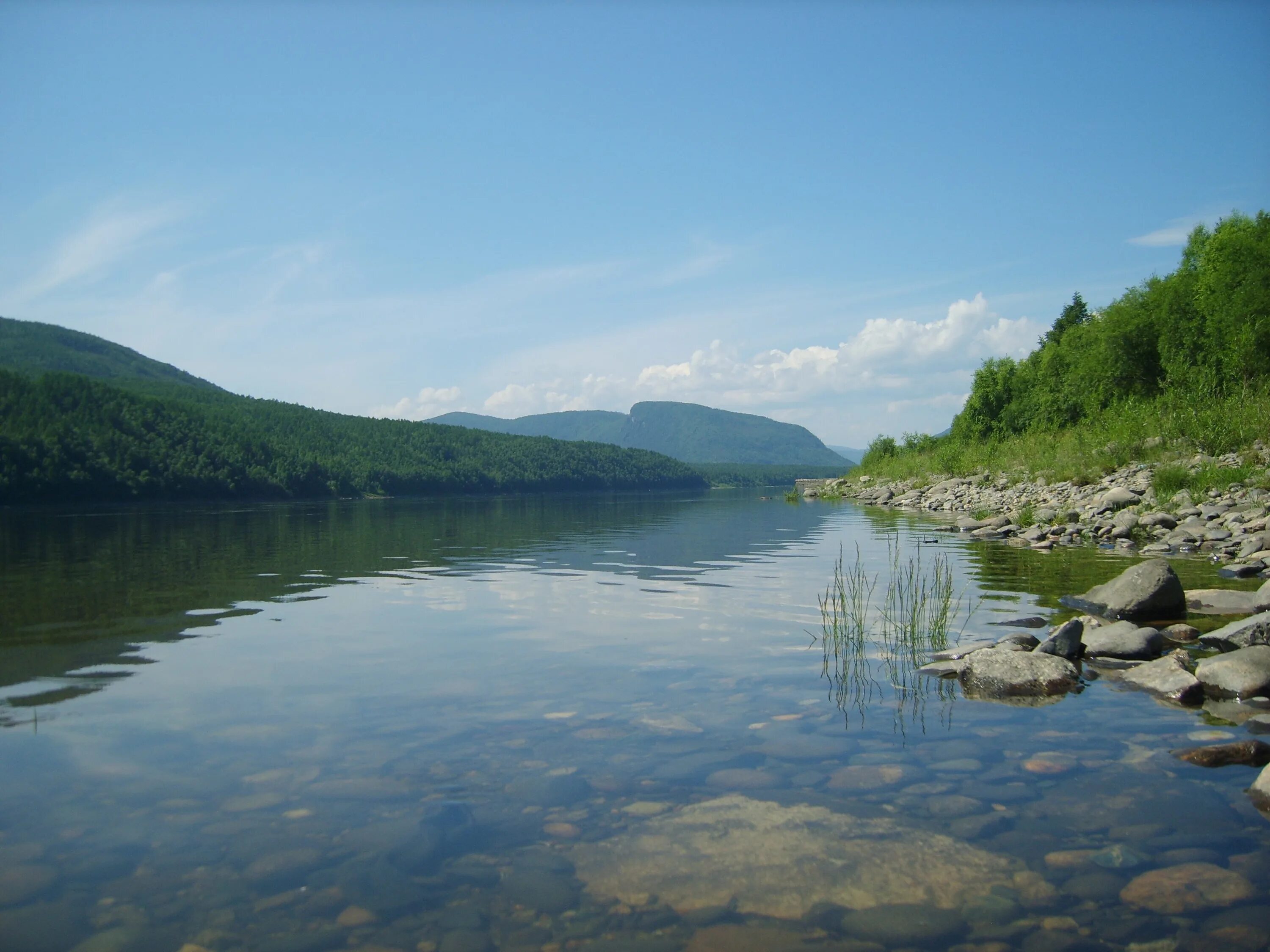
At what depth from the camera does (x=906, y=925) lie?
16.2 feet

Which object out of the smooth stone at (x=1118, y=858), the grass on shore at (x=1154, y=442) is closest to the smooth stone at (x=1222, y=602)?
the smooth stone at (x=1118, y=858)

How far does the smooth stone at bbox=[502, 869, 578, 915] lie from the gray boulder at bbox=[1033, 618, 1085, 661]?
7968 millimetres

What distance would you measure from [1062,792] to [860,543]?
2482 centimetres

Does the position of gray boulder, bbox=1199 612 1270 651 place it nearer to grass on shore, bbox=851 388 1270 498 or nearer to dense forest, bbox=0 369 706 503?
→ grass on shore, bbox=851 388 1270 498

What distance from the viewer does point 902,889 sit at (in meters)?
5.32

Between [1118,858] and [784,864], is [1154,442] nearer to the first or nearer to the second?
[1118,858]

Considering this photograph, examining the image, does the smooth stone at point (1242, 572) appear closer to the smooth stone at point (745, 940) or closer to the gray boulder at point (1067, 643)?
the gray boulder at point (1067, 643)

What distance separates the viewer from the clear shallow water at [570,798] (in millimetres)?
5012

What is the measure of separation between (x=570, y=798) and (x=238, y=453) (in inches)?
4925

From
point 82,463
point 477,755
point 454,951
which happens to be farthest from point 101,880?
point 82,463

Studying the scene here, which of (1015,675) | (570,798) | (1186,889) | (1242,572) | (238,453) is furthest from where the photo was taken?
(238,453)

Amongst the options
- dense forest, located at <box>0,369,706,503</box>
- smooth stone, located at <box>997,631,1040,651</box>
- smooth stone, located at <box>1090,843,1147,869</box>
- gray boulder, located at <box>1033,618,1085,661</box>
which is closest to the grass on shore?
smooth stone, located at <box>997,631,1040,651</box>

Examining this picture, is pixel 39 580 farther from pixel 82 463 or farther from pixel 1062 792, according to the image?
pixel 82 463

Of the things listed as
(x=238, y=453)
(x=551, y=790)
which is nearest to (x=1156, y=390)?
(x=551, y=790)
